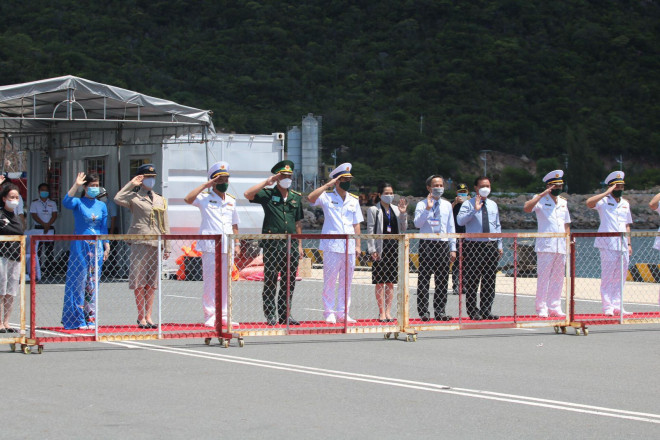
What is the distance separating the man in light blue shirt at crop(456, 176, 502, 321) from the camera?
512 inches

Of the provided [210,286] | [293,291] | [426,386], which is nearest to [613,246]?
[293,291]

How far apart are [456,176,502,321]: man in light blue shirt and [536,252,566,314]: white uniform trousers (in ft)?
2.02

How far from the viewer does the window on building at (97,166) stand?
77.2 feet

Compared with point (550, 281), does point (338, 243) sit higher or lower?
higher

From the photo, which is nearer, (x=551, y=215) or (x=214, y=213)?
(x=214, y=213)

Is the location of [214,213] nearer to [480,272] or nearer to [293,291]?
[293,291]

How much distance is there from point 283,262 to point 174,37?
146425 mm

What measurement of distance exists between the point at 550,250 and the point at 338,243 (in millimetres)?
3097

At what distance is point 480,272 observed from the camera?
13.1 metres

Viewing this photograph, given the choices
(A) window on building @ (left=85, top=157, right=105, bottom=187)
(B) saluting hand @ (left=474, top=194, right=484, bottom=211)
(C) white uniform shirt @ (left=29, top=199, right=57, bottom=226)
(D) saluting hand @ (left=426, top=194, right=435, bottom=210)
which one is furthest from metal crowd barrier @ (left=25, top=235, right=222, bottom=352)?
(A) window on building @ (left=85, top=157, right=105, bottom=187)

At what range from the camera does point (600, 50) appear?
175m

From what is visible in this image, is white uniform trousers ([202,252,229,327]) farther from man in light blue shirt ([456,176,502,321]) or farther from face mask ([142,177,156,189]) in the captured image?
man in light blue shirt ([456,176,502,321])

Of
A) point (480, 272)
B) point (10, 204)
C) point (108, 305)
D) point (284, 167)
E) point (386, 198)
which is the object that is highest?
point (284, 167)

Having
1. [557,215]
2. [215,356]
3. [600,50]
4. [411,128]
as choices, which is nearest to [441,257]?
[557,215]
